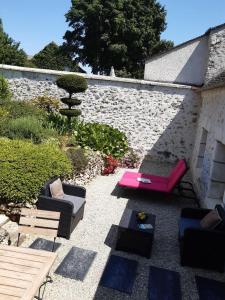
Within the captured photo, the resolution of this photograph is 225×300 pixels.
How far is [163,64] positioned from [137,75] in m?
14.6

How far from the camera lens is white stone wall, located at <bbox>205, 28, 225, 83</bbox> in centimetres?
1305

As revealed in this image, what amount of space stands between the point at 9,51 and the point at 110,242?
26.8 meters

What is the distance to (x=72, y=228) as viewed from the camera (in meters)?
6.33

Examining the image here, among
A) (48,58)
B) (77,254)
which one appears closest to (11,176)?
(77,254)

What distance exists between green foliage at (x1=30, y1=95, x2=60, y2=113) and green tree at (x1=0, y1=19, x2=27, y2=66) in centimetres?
1639

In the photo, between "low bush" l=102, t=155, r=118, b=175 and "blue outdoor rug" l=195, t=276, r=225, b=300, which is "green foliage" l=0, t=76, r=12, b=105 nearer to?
"low bush" l=102, t=155, r=118, b=175

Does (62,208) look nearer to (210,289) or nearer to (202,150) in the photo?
(210,289)

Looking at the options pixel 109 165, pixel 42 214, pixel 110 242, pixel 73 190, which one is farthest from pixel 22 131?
pixel 42 214

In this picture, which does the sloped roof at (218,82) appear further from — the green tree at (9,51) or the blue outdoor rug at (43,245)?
the green tree at (9,51)

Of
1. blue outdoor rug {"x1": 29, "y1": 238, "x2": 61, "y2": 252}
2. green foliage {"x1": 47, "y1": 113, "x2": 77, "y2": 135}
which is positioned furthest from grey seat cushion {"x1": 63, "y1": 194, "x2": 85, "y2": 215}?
green foliage {"x1": 47, "y1": 113, "x2": 77, "y2": 135}

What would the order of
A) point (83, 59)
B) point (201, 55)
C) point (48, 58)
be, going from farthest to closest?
point (48, 58)
point (83, 59)
point (201, 55)

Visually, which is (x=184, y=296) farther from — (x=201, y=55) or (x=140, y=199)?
(x=201, y=55)

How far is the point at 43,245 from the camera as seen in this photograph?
5738 millimetres

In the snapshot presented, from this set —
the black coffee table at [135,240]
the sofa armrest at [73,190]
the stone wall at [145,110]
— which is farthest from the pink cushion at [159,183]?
the stone wall at [145,110]
